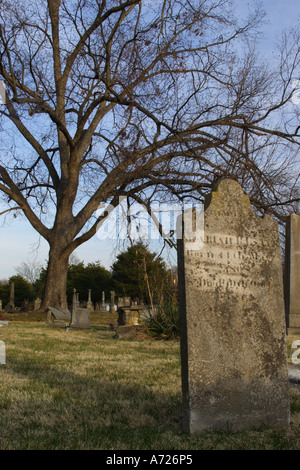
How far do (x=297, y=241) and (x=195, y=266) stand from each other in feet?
25.6

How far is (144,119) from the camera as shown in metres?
14.3

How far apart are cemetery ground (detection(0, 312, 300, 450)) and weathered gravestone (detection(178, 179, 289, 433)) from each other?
0.64ft

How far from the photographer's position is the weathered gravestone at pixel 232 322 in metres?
3.75

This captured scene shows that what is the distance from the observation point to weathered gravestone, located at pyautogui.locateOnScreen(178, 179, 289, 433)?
375cm

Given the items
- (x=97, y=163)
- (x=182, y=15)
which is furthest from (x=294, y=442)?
(x=97, y=163)

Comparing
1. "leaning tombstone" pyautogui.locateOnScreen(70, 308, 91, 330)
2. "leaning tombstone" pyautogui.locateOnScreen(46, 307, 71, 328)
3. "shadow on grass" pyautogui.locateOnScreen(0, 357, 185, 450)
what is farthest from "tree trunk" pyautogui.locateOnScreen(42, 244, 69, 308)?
"shadow on grass" pyautogui.locateOnScreen(0, 357, 185, 450)

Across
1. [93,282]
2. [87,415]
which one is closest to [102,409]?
[87,415]

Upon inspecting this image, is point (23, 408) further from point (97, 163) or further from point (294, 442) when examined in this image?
point (97, 163)

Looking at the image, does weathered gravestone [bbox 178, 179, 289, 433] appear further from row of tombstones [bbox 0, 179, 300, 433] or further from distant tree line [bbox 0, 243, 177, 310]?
distant tree line [bbox 0, 243, 177, 310]

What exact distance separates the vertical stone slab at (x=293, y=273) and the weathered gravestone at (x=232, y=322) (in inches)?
278

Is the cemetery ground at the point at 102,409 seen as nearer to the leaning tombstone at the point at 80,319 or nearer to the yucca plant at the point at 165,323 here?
the yucca plant at the point at 165,323

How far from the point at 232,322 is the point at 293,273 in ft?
24.7

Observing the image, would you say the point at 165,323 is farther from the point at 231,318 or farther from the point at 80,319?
the point at 231,318

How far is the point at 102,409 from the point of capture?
4.11 m
